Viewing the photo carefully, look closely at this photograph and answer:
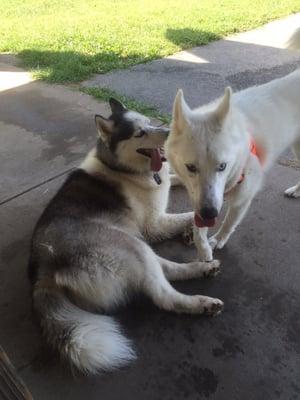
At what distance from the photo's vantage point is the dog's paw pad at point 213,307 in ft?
7.36

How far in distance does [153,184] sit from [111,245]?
68cm

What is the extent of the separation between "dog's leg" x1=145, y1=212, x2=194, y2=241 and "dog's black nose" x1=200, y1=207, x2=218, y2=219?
0.84m

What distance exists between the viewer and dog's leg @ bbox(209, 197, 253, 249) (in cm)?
248

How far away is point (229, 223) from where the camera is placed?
101 inches

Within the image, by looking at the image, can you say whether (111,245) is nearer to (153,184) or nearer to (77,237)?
(77,237)

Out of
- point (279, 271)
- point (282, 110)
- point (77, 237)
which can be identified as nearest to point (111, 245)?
point (77, 237)

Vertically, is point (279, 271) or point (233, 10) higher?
point (233, 10)

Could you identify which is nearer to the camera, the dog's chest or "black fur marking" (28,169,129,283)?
"black fur marking" (28,169,129,283)

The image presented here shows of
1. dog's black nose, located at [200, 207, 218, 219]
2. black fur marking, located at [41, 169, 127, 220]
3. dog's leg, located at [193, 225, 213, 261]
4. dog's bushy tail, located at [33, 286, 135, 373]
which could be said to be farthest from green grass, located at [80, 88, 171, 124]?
dog's bushy tail, located at [33, 286, 135, 373]

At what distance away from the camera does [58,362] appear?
2.07 meters

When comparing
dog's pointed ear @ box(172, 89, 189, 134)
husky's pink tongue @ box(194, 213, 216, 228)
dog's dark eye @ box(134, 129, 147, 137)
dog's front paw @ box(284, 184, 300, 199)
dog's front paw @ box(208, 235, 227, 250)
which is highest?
dog's pointed ear @ box(172, 89, 189, 134)

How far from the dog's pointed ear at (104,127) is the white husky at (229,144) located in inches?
26.1

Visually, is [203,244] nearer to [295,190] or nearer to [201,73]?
[295,190]

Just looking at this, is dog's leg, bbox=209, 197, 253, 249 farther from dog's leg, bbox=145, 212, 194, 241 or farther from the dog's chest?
the dog's chest
